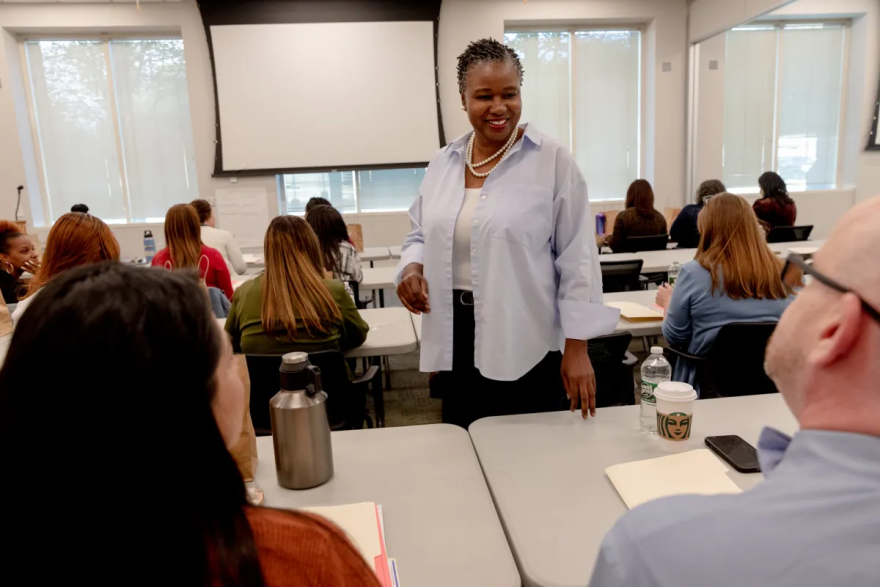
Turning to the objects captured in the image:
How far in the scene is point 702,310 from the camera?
230 cm

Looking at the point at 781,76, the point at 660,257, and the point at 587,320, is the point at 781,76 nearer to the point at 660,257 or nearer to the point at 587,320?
the point at 660,257

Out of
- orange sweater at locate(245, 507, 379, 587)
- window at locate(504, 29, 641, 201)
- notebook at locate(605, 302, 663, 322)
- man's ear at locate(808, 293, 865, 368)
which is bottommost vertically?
notebook at locate(605, 302, 663, 322)

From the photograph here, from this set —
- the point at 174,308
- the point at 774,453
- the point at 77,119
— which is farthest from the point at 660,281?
the point at 77,119

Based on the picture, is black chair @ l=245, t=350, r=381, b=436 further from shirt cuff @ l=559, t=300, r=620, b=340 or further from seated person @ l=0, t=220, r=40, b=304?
seated person @ l=0, t=220, r=40, b=304

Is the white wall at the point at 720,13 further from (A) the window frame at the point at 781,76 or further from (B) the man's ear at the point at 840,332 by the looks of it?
(B) the man's ear at the point at 840,332

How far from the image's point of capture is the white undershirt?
162 centimetres

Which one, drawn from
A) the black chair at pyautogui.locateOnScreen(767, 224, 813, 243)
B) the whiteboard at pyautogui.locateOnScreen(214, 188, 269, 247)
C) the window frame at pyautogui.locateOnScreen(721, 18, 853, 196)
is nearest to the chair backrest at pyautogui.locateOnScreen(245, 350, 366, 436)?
the black chair at pyautogui.locateOnScreen(767, 224, 813, 243)

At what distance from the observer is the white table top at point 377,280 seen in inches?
154

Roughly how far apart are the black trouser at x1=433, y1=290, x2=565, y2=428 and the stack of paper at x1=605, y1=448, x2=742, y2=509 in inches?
17.0

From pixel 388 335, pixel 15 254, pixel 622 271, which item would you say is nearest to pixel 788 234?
pixel 622 271

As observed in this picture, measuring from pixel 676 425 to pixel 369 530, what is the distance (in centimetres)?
71

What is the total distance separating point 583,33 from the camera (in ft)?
24.4

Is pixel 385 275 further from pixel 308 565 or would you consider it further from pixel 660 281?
pixel 308 565

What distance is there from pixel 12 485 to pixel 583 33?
802 centimetres
